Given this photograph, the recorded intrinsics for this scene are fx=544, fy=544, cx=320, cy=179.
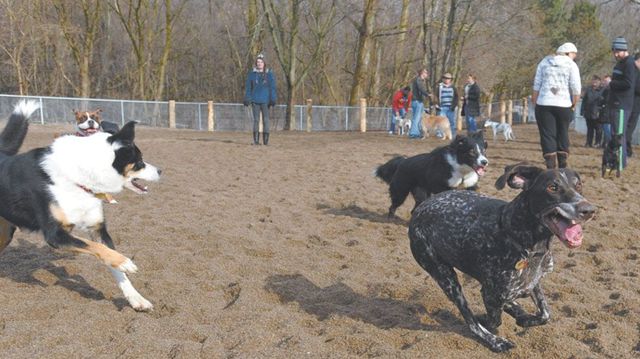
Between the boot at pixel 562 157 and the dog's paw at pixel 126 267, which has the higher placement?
the boot at pixel 562 157

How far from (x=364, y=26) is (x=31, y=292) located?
72.8 ft

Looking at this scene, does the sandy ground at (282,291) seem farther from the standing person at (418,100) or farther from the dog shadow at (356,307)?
the standing person at (418,100)

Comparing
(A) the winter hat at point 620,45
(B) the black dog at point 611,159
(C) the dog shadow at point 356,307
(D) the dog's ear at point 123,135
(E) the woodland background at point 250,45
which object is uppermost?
(E) the woodland background at point 250,45

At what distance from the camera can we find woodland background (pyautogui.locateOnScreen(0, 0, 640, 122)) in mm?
26703

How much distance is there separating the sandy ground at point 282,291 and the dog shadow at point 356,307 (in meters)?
0.01

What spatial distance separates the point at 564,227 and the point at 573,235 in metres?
0.06

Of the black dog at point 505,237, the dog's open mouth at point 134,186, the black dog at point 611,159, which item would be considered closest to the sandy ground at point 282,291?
the black dog at point 505,237

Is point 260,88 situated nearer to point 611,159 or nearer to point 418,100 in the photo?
point 418,100

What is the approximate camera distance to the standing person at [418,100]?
16641mm

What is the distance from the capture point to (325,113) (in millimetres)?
26703

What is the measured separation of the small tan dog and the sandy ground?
10332 mm

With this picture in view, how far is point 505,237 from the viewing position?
10.2 ft

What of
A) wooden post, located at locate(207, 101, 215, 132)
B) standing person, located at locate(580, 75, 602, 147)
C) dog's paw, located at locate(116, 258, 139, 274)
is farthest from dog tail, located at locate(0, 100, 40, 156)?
wooden post, located at locate(207, 101, 215, 132)

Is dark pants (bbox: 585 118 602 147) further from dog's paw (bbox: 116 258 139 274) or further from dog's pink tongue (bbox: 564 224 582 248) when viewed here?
dog's paw (bbox: 116 258 139 274)
